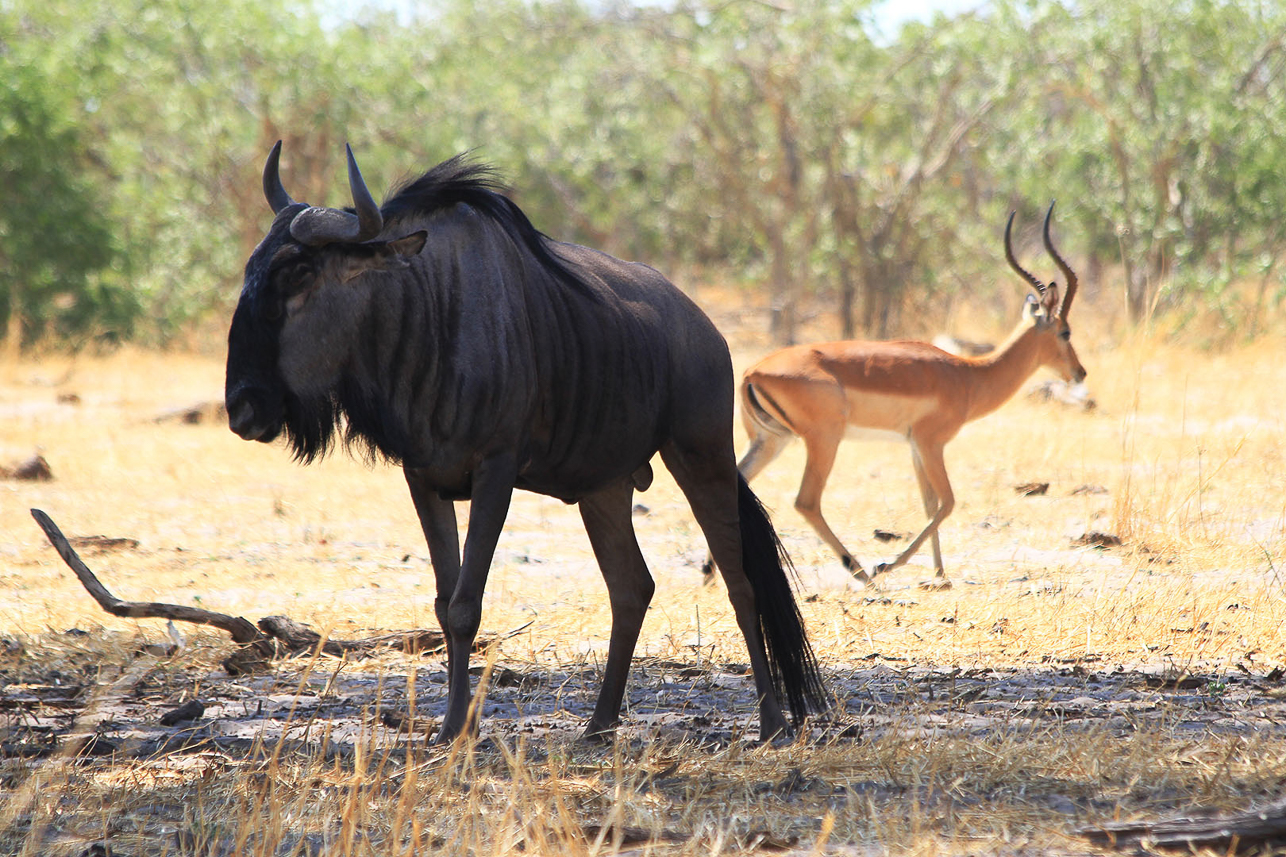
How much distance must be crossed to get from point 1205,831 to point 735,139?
18744mm

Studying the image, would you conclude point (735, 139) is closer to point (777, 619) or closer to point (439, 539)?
point (777, 619)

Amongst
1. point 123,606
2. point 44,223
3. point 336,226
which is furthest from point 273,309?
point 44,223

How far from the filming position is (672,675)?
197 inches

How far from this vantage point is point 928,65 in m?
21.1

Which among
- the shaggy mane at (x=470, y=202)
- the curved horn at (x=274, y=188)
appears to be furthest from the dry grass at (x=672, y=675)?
the curved horn at (x=274, y=188)

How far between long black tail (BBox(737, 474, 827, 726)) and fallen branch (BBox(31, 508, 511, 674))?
3.50 feet

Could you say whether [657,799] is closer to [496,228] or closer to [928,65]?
[496,228]

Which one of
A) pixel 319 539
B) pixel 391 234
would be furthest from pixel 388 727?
pixel 319 539

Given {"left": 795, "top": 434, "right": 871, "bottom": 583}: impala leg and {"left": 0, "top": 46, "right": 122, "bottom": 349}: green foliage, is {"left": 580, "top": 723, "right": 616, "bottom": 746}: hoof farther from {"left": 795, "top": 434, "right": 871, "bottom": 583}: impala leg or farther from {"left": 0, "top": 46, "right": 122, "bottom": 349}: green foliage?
{"left": 0, "top": 46, "right": 122, "bottom": 349}: green foliage

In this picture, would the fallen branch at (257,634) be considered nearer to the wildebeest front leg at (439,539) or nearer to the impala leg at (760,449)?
the wildebeest front leg at (439,539)

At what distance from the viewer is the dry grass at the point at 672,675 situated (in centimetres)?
320

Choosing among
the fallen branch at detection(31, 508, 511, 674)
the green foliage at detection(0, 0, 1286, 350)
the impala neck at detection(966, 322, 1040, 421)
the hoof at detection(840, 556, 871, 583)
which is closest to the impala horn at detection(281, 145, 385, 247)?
the fallen branch at detection(31, 508, 511, 674)

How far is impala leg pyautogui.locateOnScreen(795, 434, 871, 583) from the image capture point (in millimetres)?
7320

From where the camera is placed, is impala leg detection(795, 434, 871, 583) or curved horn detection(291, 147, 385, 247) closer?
curved horn detection(291, 147, 385, 247)
